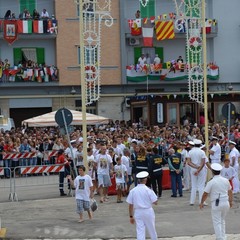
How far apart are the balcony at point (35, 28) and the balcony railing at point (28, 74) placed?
6.85ft

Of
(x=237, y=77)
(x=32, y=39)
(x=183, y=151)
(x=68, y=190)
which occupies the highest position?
(x=32, y=39)

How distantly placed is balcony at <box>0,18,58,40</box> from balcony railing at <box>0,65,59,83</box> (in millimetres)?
2088

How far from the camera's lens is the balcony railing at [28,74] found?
4047 centimetres

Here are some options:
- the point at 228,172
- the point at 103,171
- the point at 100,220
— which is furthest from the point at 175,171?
the point at 100,220

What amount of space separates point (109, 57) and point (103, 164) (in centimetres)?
2346

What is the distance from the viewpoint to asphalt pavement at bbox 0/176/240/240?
13.9 metres

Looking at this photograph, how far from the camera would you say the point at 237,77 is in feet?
145

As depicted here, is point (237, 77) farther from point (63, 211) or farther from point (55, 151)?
point (63, 211)

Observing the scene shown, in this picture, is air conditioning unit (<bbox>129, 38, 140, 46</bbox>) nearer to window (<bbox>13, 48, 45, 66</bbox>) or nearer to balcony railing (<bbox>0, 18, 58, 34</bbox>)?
balcony railing (<bbox>0, 18, 58, 34</bbox>)

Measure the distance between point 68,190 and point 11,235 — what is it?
7.77 m

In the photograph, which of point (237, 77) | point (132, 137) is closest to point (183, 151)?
point (132, 137)

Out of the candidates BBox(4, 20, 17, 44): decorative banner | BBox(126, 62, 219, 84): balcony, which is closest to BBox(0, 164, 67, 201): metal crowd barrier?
BBox(4, 20, 17, 44): decorative banner

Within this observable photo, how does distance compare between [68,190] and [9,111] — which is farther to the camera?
[9,111]

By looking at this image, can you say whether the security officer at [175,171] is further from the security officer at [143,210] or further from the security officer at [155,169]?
the security officer at [143,210]
